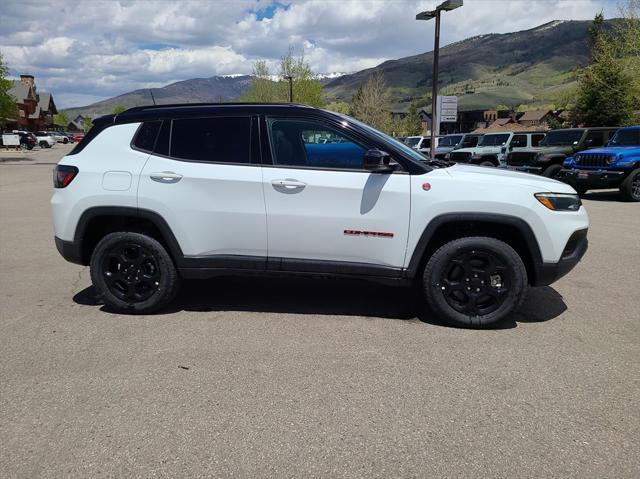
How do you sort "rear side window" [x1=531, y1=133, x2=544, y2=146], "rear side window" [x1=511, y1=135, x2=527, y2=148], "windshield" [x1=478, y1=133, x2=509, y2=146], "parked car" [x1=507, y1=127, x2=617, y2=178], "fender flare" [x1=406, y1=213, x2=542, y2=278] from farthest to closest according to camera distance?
"windshield" [x1=478, y1=133, x2=509, y2=146], "rear side window" [x1=511, y1=135, x2=527, y2=148], "rear side window" [x1=531, y1=133, x2=544, y2=146], "parked car" [x1=507, y1=127, x2=617, y2=178], "fender flare" [x1=406, y1=213, x2=542, y2=278]

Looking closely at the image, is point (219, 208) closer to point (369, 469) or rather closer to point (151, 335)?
point (151, 335)

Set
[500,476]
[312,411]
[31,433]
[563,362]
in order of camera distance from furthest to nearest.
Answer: [563,362], [312,411], [31,433], [500,476]

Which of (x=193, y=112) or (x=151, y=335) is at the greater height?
(x=193, y=112)

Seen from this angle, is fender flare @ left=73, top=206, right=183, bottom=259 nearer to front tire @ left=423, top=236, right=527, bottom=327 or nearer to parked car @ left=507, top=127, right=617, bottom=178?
front tire @ left=423, top=236, right=527, bottom=327

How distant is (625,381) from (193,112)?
3852 mm

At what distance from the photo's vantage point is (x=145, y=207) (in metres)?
4.36

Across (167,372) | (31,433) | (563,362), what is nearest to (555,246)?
(563,362)

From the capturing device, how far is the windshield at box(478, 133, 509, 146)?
19853mm

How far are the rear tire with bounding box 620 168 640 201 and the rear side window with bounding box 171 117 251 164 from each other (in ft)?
38.5

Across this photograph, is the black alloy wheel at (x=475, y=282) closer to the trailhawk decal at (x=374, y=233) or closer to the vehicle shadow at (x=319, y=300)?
the vehicle shadow at (x=319, y=300)

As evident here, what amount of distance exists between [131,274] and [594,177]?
40.0 ft

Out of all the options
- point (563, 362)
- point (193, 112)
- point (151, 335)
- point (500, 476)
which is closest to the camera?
point (500, 476)

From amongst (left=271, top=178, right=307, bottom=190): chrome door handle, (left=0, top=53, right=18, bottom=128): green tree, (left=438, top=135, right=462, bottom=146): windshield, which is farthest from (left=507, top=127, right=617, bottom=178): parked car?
(left=0, top=53, right=18, bottom=128): green tree

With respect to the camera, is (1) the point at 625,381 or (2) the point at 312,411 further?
(1) the point at 625,381
